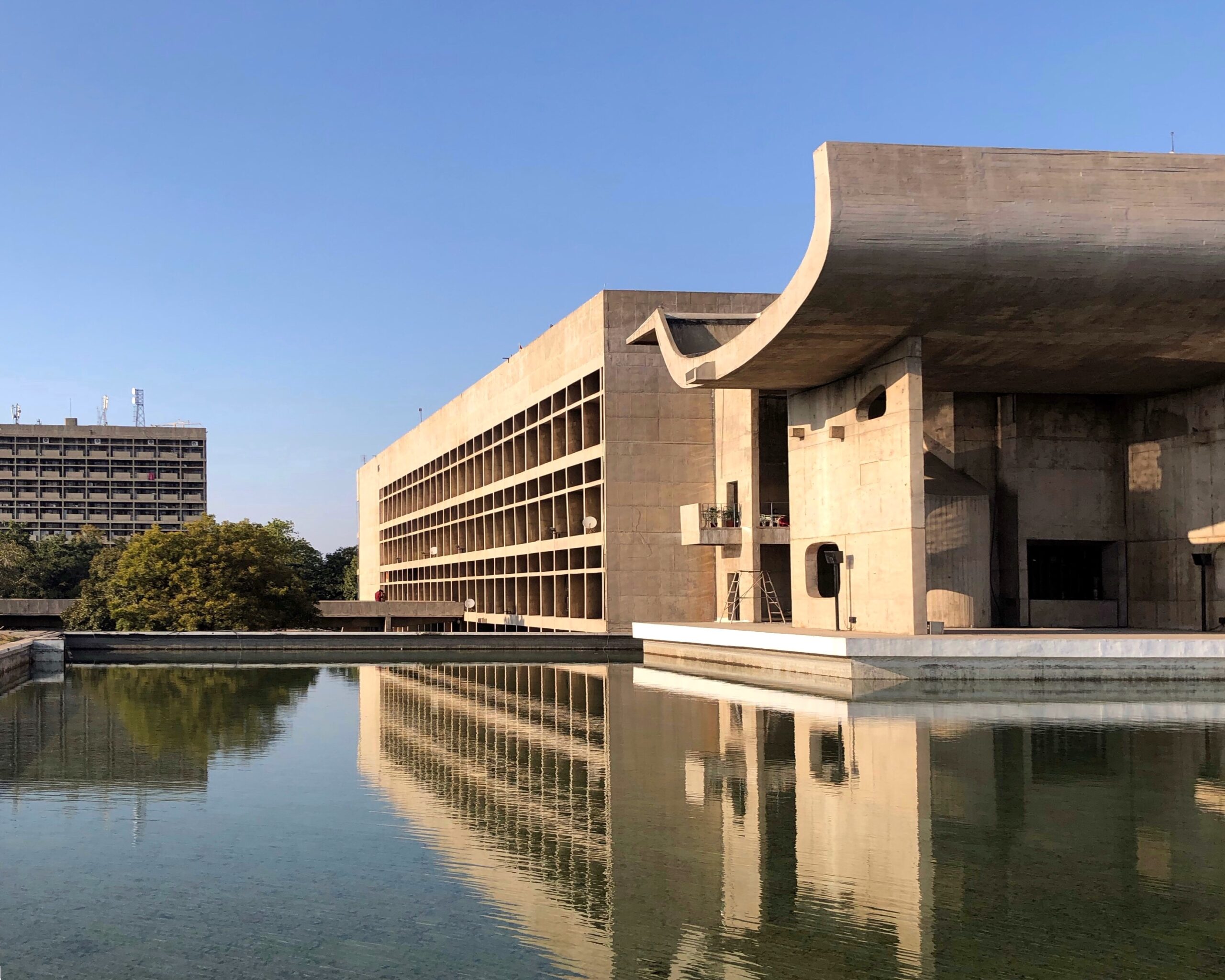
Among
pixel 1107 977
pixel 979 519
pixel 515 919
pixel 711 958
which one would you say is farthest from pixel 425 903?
pixel 979 519

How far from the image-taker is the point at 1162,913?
7719mm

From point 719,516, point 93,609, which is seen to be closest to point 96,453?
point 93,609

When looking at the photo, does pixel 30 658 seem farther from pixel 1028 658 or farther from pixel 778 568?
pixel 1028 658

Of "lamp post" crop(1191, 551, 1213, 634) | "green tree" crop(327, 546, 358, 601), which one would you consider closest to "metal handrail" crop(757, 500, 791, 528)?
"lamp post" crop(1191, 551, 1213, 634)

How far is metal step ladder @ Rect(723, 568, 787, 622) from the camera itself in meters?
36.3

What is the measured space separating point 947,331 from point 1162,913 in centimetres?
1899

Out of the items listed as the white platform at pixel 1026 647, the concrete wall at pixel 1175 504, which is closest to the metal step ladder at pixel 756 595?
the concrete wall at pixel 1175 504

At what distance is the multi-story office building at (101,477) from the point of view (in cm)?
11969

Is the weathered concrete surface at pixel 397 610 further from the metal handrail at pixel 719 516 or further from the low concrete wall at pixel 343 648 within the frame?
the metal handrail at pixel 719 516

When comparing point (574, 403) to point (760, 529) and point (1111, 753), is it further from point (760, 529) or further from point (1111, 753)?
point (1111, 753)

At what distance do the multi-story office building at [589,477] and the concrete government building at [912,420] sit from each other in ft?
0.34

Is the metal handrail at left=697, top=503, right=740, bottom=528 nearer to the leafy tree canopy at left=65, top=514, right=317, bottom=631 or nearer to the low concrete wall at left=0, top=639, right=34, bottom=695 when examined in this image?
the leafy tree canopy at left=65, top=514, right=317, bottom=631

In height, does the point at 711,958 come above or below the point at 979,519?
below

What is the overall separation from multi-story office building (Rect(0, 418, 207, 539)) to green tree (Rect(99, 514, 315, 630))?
79.7 metres
